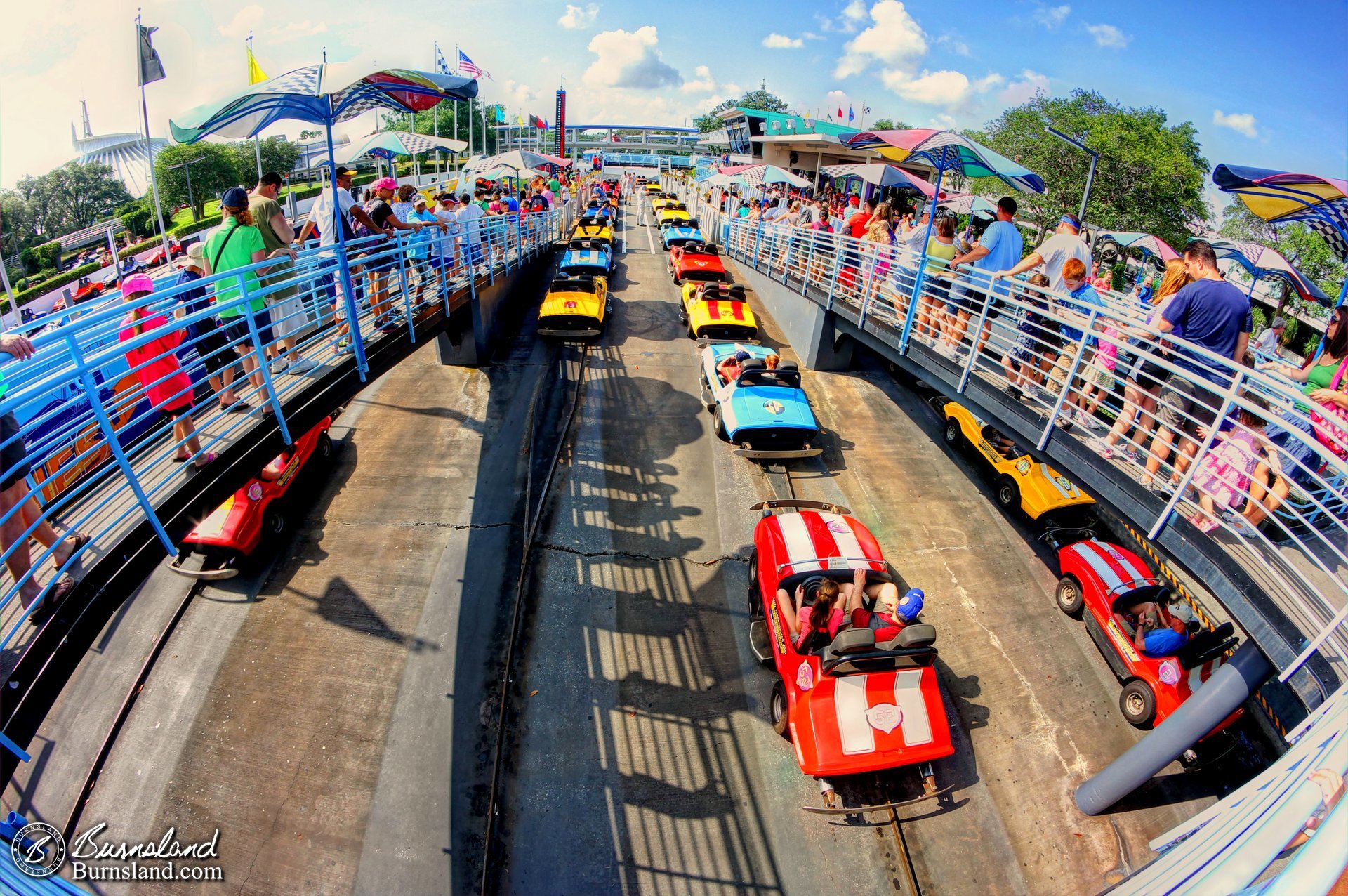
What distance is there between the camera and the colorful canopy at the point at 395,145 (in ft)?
57.0

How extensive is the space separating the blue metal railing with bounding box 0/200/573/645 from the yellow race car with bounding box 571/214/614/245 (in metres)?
12.6

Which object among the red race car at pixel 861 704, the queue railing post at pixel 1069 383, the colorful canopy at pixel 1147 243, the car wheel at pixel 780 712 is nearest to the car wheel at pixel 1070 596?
the queue railing post at pixel 1069 383

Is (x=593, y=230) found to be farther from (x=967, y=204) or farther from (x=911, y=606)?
(x=911, y=606)

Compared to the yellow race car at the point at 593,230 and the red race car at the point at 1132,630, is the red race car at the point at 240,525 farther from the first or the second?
the yellow race car at the point at 593,230

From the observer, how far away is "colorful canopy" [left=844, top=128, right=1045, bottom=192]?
816 cm

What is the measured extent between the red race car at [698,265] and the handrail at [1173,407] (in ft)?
26.2

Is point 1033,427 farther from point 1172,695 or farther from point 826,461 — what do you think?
point 826,461

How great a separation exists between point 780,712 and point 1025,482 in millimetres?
5714

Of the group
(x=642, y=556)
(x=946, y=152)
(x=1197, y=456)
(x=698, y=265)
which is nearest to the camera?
(x=1197, y=456)

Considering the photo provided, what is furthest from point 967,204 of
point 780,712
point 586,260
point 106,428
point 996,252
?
point 106,428

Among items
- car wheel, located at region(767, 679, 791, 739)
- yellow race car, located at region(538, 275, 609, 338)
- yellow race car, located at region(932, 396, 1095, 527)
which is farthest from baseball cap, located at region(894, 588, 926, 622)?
yellow race car, located at region(538, 275, 609, 338)

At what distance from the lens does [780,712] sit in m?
6.15

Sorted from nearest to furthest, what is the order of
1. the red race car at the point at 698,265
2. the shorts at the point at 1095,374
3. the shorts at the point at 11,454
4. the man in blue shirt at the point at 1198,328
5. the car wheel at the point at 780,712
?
the shorts at the point at 11,454 < the man in blue shirt at the point at 1198,328 < the shorts at the point at 1095,374 < the car wheel at the point at 780,712 < the red race car at the point at 698,265

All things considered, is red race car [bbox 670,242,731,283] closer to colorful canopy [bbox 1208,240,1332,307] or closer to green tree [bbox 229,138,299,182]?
colorful canopy [bbox 1208,240,1332,307]
